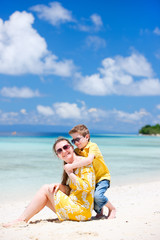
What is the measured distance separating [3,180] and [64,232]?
20.0 feet

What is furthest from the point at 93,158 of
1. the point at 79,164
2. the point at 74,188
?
the point at 74,188

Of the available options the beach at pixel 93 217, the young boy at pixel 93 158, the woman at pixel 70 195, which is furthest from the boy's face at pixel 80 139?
the beach at pixel 93 217

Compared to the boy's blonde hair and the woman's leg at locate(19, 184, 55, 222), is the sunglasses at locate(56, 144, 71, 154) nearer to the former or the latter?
the boy's blonde hair

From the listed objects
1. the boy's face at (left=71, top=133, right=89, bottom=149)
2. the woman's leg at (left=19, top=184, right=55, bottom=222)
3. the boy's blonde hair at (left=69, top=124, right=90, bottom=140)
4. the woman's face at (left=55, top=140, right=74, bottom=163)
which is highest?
the boy's blonde hair at (left=69, top=124, right=90, bottom=140)

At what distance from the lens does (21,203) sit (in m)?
5.97

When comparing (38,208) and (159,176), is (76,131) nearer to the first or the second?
(38,208)

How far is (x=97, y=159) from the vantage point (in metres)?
3.89

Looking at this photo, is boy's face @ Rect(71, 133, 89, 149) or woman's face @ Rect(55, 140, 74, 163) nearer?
woman's face @ Rect(55, 140, 74, 163)

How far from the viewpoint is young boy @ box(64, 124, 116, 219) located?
3.58 m

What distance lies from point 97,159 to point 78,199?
23.8 inches

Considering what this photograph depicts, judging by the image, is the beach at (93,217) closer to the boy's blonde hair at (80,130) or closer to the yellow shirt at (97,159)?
the yellow shirt at (97,159)

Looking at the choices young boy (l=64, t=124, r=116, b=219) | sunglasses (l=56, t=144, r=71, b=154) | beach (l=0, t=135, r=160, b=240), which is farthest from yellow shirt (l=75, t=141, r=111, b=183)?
beach (l=0, t=135, r=160, b=240)

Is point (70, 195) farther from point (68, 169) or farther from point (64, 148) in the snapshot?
point (64, 148)

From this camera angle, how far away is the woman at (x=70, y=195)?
11.9 ft
